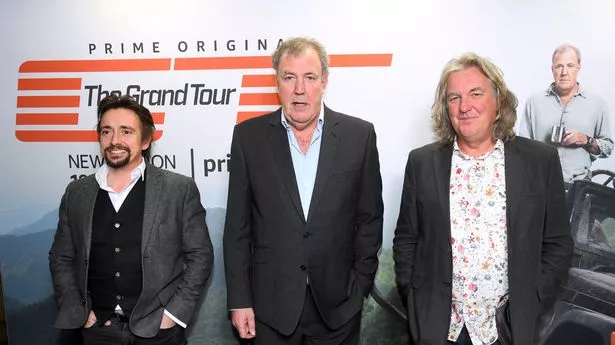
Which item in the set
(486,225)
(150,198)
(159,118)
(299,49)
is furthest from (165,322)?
(486,225)

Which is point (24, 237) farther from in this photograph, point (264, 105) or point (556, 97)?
point (556, 97)

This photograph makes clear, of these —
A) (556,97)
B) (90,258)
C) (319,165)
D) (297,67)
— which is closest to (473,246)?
(319,165)

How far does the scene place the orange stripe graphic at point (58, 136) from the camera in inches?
130

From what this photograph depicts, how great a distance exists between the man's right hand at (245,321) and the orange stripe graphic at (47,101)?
5.66ft

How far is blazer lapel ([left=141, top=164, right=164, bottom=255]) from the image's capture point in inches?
97.9

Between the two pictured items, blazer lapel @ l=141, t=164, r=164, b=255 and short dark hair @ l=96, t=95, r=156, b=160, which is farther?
short dark hair @ l=96, t=95, r=156, b=160

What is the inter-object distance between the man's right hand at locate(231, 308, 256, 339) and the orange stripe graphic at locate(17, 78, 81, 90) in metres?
1.77

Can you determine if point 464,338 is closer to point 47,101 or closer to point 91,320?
point 91,320

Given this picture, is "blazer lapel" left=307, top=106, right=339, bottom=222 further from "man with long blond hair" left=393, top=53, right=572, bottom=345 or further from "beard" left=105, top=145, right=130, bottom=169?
"beard" left=105, top=145, right=130, bottom=169

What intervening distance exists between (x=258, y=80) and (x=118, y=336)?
4.95 ft

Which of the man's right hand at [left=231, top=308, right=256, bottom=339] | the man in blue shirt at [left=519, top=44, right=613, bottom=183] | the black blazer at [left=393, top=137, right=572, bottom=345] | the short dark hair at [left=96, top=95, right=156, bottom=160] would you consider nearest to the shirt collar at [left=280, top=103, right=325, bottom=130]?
the black blazer at [left=393, top=137, right=572, bottom=345]

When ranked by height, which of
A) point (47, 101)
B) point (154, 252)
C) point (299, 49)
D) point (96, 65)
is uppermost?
point (299, 49)

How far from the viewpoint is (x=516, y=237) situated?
2.11 metres

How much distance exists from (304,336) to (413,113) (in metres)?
1.34
